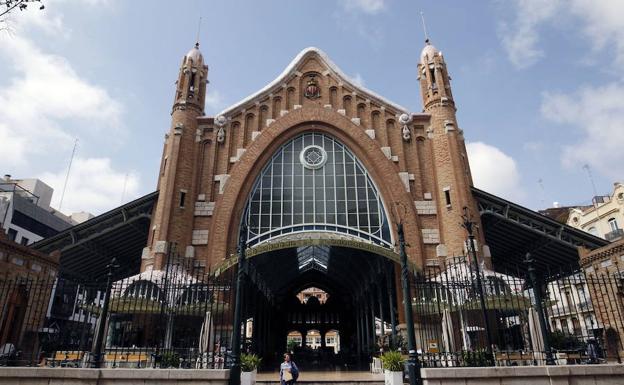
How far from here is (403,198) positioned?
22.9m

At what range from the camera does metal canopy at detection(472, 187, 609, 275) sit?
2123 centimetres

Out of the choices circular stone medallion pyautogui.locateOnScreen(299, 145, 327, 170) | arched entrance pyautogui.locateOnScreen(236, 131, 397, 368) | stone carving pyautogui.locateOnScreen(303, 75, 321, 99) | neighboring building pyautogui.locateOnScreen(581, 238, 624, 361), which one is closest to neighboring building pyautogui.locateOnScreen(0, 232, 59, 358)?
arched entrance pyautogui.locateOnScreen(236, 131, 397, 368)

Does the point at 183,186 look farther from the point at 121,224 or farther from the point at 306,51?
the point at 306,51

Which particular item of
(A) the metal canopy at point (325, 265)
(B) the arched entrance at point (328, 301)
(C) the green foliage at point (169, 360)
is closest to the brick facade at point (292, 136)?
(B) the arched entrance at point (328, 301)

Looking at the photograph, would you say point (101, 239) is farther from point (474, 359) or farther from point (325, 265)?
point (474, 359)

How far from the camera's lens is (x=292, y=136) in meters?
25.2

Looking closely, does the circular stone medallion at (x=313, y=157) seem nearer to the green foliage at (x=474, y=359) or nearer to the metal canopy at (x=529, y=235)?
the metal canopy at (x=529, y=235)

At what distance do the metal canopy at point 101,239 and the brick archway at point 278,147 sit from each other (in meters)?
4.31

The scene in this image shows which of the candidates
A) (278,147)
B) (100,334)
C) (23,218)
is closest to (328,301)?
(278,147)

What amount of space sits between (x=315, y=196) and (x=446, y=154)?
793 centimetres

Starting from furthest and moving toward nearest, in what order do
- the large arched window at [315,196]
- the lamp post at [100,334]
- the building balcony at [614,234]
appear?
the building balcony at [614,234] < the large arched window at [315,196] < the lamp post at [100,334]

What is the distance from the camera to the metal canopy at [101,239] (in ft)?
67.9

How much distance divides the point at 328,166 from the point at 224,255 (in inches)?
320

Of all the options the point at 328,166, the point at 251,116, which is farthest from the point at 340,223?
the point at 251,116
